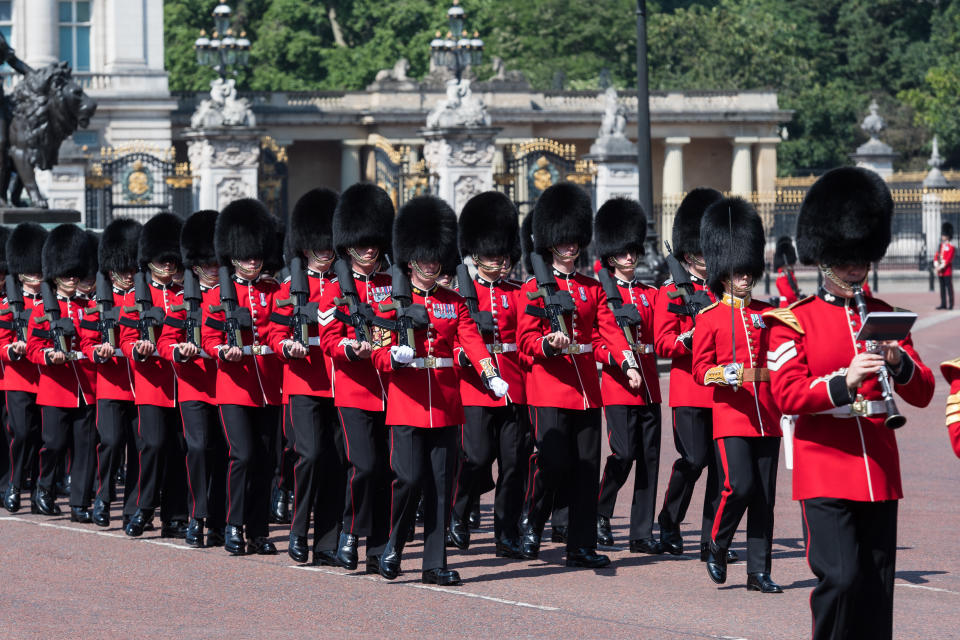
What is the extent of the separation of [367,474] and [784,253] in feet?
22.4

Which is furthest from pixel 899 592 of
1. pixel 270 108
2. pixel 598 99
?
pixel 598 99

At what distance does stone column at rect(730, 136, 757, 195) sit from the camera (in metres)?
49.1

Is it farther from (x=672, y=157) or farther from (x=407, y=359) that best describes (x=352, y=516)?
(x=672, y=157)

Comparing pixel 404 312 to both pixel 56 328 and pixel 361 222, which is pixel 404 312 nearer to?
pixel 361 222

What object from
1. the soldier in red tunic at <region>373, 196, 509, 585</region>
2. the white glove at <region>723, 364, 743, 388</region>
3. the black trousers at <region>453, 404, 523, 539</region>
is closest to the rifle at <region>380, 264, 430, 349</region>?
the soldier in red tunic at <region>373, 196, 509, 585</region>

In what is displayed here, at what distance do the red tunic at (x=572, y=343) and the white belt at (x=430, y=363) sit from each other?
536 mm

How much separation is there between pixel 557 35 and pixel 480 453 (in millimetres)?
48252

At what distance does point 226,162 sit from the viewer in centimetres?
2634

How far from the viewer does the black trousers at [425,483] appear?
27.2ft

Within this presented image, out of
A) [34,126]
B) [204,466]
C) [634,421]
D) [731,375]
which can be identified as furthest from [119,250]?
[34,126]

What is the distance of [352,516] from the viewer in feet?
28.4

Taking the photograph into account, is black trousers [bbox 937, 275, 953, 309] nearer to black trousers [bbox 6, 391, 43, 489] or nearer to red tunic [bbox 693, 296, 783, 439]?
black trousers [bbox 6, 391, 43, 489]

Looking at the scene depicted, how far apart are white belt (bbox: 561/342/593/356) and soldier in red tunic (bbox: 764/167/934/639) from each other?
259cm

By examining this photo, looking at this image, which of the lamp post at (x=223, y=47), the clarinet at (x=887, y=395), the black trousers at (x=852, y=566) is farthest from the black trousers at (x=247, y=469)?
the lamp post at (x=223, y=47)
